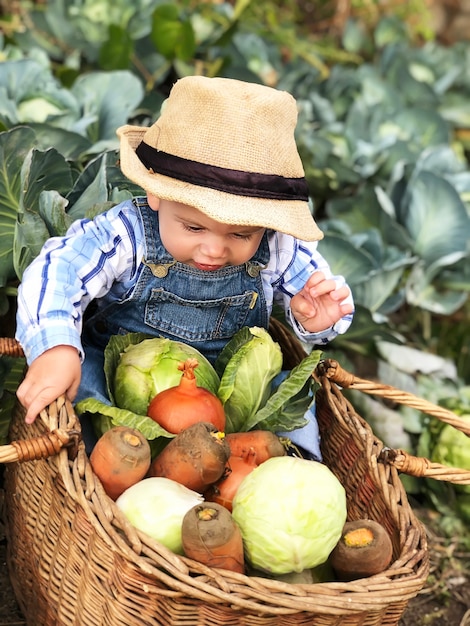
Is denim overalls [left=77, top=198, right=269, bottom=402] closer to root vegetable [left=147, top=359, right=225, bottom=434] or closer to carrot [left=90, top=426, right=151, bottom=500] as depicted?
root vegetable [left=147, top=359, right=225, bottom=434]

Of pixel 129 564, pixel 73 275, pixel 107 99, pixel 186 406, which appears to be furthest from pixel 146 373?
pixel 107 99

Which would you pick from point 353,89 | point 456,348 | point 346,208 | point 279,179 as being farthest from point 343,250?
point 353,89

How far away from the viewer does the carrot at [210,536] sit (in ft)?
4.99

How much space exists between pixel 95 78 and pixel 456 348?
2.13m

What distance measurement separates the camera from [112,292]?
2.21m

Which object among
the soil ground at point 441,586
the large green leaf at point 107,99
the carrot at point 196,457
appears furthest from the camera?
the large green leaf at point 107,99

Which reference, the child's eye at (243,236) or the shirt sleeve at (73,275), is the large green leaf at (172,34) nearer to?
the shirt sleeve at (73,275)

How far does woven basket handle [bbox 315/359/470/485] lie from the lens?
194 centimetres

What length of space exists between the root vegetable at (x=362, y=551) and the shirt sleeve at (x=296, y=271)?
68cm

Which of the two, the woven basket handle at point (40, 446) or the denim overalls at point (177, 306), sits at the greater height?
the woven basket handle at point (40, 446)

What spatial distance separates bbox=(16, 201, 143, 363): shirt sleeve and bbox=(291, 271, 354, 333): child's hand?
1.56 feet

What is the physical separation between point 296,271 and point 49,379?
87cm

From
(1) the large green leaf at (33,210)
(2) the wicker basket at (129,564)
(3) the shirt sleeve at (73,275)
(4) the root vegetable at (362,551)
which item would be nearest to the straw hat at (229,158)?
(3) the shirt sleeve at (73,275)

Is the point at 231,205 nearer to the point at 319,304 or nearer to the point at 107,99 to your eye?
the point at 319,304
